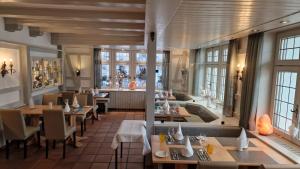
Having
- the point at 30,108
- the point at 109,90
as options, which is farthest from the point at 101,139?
the point at 109,90

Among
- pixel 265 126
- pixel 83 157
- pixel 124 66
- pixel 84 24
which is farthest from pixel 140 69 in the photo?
pixel 265 126

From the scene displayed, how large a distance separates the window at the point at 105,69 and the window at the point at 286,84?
6.23m

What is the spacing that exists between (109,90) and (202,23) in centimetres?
585

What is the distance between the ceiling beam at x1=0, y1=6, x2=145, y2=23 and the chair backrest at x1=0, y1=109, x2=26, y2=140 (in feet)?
5.71

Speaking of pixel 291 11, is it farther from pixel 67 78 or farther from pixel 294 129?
pixel 67 78

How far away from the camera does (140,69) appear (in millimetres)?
8562

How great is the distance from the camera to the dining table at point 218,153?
8.59 feet

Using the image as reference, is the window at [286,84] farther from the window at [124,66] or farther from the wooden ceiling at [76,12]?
the window at [124,66]

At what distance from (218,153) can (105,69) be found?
643 centimetres

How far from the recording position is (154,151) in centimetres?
283

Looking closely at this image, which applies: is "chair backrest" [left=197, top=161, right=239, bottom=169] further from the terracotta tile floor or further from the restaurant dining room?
the terracotta tile floor

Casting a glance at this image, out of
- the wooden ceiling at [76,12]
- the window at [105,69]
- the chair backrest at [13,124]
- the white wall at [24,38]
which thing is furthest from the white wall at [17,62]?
the window at [105,69]

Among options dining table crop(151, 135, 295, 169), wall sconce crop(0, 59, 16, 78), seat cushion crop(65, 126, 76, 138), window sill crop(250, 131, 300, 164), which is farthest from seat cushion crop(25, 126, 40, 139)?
window sill crop(250, 131, 300, 164)

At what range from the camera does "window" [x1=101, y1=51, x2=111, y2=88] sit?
840cm
